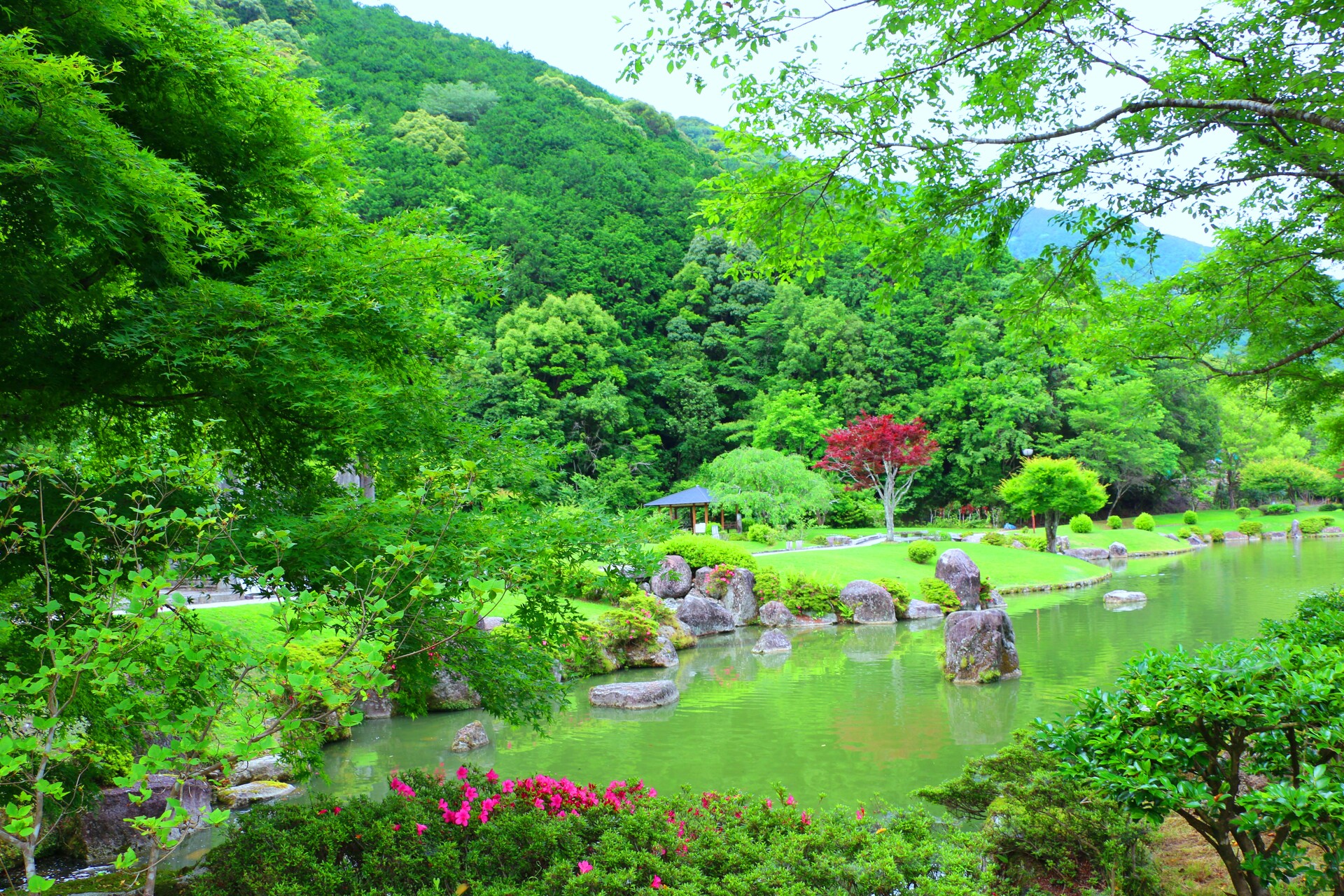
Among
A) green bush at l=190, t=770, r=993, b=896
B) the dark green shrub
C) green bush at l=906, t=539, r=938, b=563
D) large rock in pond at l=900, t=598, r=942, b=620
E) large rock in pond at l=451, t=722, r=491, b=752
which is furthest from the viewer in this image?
green bush at l=906, t=539, r=938, b=563

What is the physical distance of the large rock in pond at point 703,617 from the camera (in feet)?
45.6

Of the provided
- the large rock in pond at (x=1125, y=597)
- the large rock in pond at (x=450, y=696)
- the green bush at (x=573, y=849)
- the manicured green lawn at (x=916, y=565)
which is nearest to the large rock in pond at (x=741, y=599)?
the manicured green lawn at (x=916, y=565)

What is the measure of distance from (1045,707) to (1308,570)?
51.8 ft

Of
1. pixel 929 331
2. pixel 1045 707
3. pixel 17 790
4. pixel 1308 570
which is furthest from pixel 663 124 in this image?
pixel 17 790

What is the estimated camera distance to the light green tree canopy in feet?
82.4

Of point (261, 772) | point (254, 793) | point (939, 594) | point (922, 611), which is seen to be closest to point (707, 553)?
point (922, 611)

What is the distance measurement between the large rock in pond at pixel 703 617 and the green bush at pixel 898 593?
11.1 feet

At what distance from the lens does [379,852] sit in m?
3.47

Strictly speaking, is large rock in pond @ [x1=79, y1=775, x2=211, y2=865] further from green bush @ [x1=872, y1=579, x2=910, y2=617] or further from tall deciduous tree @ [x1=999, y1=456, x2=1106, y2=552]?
tall deciduous tree @ [x1=999, y1=456, x2=1106, y2=552]

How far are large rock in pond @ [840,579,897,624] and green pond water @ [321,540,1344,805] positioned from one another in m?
0.55

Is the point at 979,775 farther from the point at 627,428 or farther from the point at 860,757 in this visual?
the point at 627,428

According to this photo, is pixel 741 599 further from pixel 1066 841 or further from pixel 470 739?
pixel 1066 841

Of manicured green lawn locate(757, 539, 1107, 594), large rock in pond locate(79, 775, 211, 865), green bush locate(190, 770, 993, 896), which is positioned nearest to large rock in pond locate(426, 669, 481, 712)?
large rock in pond locate(79, 775, 211, 865)

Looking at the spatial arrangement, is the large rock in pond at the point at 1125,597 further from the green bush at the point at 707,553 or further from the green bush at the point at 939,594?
the green bush at the point at 707,553
